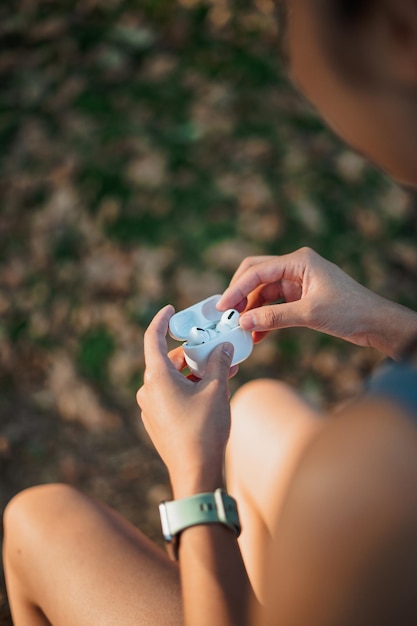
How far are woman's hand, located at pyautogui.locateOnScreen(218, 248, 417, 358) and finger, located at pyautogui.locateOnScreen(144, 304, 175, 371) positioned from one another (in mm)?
172

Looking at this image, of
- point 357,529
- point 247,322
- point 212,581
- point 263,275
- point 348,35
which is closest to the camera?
point 357,529

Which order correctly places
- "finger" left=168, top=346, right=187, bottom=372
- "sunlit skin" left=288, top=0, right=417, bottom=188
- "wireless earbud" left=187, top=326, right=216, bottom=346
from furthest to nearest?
"finger" left=168, top=346, right=187, bottom=372 < "wireless earbud" left=187, top=326, right=216, bottom=346 < "sunlit skin" left=288, top=0, right=417, bottom=188

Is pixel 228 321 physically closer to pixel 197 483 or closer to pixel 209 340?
pixel 209 340

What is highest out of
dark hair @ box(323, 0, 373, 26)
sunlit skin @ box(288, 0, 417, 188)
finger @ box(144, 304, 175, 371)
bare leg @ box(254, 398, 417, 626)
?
dark hair @ box(323, 0, 373, 26)

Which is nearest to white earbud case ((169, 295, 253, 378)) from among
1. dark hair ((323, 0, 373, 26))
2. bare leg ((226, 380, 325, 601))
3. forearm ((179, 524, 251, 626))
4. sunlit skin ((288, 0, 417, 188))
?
bare leg ((226, 380, 325, 601))

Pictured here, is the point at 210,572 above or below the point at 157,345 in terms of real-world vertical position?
below

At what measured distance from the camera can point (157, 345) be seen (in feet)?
4.33

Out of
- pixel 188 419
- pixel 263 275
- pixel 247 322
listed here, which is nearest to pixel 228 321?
pixel 247 322

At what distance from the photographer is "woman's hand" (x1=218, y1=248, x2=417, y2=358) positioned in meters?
1.47

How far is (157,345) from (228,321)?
0.54 ft

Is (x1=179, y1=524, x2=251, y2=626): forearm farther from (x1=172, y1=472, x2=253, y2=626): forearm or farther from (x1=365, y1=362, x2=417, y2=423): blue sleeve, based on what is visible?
(x1=365, y1=362, x2=417, y2=423): blue sleeve

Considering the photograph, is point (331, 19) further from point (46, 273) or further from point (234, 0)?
point (234, 0)

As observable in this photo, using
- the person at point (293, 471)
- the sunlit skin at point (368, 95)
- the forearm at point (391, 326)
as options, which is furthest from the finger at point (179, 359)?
the sunlit skin at point (368, 95)

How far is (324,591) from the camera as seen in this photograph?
0.86 meters
